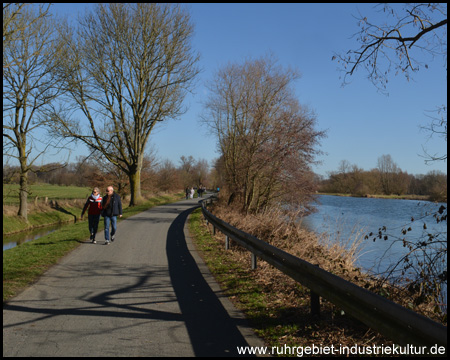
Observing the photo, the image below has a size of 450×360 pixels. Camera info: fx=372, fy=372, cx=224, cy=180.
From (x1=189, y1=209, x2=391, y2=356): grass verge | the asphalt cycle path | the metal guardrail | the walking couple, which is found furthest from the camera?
the walking couple

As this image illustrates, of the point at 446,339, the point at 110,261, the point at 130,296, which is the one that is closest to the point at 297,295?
the point at 130,296

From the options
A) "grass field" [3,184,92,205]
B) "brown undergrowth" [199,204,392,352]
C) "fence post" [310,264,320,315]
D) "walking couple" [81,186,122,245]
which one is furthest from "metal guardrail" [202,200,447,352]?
"grass field" [3,184,92,205]

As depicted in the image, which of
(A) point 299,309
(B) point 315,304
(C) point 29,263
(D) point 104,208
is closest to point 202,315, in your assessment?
(A) point 299,309

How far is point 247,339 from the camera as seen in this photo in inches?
174

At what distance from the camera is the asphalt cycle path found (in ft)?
13.6

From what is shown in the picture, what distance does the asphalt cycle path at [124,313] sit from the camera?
416 cm

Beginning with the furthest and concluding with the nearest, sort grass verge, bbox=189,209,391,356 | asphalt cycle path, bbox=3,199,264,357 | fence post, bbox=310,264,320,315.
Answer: fence post, bbox=310,264,320,315, grass verge, bbox=189,209,391,356, asphalt cycle path, bbox=3,199,264,357

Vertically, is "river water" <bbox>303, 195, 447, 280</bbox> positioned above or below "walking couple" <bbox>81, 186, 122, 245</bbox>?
below

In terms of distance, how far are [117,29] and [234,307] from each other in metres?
24.4

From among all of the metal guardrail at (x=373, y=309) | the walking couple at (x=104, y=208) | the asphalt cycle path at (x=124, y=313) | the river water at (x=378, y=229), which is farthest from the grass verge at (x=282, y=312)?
the walking couple at (x=104, y=208)

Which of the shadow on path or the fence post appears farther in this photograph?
the fence post

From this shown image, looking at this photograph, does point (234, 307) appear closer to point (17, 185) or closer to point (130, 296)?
point (130, 296)

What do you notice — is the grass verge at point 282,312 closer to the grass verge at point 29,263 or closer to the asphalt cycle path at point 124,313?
the asphalt cycle path at point 124,313

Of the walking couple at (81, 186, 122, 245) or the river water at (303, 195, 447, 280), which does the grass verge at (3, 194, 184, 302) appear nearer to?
the walking couple at (81, 186, 122, 245)
